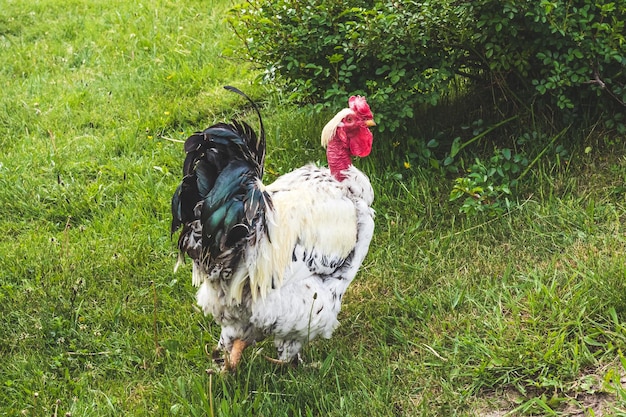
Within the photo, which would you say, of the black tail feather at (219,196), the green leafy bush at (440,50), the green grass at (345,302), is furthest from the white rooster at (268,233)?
the green leafy bush at (440,50)

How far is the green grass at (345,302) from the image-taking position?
11.1 ft

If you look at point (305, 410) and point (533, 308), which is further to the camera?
point (533, 308)

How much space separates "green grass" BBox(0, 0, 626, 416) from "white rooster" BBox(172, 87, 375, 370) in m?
0.36

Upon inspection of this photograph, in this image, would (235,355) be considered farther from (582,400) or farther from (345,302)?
(582,400)

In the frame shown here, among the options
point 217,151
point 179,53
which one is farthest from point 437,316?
point 179,53

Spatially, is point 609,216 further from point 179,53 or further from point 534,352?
point 179,53

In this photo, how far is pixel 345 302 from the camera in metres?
4.25

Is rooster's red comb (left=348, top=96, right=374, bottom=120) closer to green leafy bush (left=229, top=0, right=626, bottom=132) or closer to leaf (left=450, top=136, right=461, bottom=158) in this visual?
green leafy bush (left=229, top=0, right=626, bottom=132)

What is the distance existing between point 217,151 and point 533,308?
6.16 feet

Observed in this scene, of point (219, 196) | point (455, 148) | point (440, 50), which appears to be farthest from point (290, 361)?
point (440, 50)

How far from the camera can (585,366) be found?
10.8ft

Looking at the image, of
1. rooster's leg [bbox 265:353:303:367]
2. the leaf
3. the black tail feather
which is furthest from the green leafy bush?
rooster's leg [bbox 265:353:303:367]

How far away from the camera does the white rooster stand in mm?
3135

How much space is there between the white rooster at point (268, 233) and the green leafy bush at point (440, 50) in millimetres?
890
